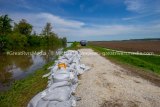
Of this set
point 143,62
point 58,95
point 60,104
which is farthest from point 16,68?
point 60,104

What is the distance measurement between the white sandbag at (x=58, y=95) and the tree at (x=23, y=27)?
2221 inches

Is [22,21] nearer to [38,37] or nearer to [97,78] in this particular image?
[38,37]

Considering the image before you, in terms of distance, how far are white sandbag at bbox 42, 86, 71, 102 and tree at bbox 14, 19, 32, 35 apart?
56.4m

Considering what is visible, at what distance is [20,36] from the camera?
49.1 meters

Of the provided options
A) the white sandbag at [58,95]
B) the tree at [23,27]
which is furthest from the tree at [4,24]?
the white sandbag at [58,95]

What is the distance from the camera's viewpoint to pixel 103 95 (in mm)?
7020

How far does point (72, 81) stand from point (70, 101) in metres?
2.04

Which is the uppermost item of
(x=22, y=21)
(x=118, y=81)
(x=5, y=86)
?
(x=22, y=21)

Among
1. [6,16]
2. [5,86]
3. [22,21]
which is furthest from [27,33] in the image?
[5,86]

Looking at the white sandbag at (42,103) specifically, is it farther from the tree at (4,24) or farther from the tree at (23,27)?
the tree at (23,27)

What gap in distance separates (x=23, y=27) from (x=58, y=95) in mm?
57467

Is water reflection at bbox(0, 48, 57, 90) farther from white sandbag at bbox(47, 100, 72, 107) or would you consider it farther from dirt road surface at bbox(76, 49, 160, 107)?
white sandbag at bbox(47, 100, 72, 107)

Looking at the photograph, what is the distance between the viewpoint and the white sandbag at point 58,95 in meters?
6.05

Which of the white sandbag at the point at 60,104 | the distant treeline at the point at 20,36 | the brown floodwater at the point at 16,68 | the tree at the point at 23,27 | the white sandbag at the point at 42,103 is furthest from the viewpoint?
the tree at the point at 23,27
